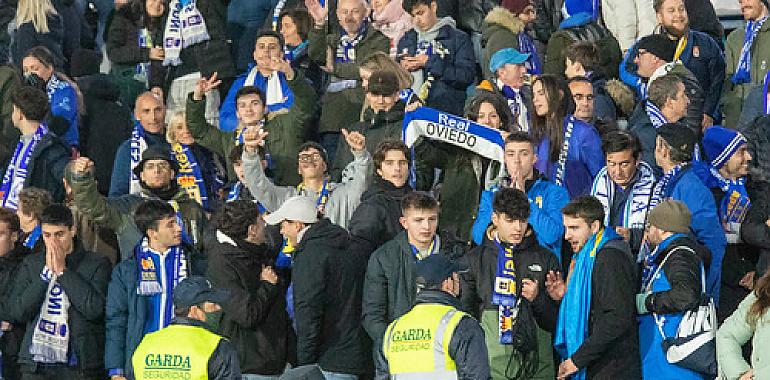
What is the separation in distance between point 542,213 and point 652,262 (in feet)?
3.25

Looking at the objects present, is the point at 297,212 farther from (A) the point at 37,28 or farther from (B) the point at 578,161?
(A) the point at 37,28

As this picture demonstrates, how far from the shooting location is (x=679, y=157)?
13367 mm

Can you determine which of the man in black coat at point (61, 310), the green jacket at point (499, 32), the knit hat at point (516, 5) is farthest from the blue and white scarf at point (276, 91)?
the man in black coat at point (61, 310)

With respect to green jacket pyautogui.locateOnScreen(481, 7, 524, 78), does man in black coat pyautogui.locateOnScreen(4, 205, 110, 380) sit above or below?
below

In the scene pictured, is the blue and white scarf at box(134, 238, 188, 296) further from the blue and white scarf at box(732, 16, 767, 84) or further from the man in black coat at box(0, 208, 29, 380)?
the blue and white scarf at box(732, 16, 767, 84)

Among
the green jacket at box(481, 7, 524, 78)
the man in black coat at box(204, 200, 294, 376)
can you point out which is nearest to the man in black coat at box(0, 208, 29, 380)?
the man in black coat at box(204, 200, 294, 376)

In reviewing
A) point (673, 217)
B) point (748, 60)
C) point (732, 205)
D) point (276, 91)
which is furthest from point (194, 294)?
point (748, 60)

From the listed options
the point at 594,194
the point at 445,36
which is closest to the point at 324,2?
the point at 445,36

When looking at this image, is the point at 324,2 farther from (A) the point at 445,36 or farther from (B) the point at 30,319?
(B) the point at 30,319

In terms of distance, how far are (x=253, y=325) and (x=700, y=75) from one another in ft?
18.7

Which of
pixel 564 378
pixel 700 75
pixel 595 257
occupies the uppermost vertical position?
pixel 700 75

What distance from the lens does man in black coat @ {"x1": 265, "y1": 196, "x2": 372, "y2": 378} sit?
40.9 ft

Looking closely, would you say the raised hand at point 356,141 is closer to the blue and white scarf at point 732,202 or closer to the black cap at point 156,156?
the black cap at point 156,156

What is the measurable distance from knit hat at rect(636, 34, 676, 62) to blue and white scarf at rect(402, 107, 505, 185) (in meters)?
2.81
